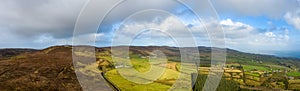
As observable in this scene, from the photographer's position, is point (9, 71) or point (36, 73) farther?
point (9, 71)

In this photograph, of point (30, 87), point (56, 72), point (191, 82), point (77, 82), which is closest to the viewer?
point (30, 87)

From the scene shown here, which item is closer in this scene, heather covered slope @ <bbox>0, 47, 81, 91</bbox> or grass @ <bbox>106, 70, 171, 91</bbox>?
heather covered slope @ <bbox>0, 47, 81, 91</bbox>

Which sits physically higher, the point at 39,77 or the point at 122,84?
the point at 39,77

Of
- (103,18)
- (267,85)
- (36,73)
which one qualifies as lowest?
(267,85)

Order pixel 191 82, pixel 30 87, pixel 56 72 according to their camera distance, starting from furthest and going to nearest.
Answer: pixel 191 82
pixel 56 72
pixel 30 87

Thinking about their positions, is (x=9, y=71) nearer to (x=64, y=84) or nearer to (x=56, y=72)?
(x=56, y=72)

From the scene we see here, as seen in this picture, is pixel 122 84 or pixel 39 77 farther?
pixel 122 84

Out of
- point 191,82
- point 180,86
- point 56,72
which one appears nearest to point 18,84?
point 56,72

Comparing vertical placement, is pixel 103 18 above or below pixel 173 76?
above

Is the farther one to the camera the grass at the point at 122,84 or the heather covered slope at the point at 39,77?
the grass at the point at 122,84

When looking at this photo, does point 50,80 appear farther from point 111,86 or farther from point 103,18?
point 103,18
